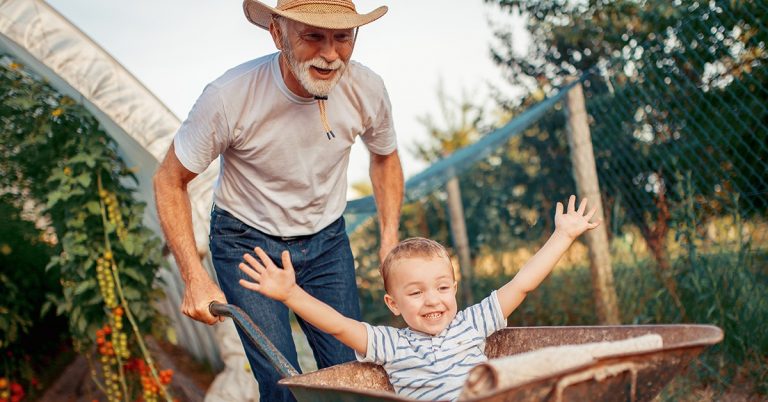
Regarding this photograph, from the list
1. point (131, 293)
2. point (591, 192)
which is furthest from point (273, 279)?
point (591, 192)

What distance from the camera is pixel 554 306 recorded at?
5.86 meters

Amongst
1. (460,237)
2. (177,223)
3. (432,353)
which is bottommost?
(432,353)

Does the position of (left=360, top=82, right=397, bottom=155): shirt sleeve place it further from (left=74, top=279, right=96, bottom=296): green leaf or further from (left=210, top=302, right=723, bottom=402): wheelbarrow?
(left=74, top=279, right=96, bottom=296): green leaf

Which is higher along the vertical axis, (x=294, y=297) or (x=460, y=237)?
(x=460, y=237)

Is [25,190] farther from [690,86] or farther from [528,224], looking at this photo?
[690,86]

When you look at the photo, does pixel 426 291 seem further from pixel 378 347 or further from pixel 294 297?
pixel 294 297

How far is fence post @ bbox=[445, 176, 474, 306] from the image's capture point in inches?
281

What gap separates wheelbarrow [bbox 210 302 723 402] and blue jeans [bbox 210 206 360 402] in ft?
1.56

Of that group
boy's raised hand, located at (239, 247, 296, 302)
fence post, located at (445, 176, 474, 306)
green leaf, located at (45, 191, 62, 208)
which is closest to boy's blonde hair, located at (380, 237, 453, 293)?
boy's raised hand, located at (239, 247, 296, 302)

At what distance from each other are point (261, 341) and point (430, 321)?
0.52 m

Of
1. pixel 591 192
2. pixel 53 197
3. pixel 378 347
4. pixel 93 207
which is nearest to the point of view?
pixel 378 347

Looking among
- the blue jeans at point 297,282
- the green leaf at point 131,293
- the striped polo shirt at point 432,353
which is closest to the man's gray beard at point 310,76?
the blue jeans at point 297,282

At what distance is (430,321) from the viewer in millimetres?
2580

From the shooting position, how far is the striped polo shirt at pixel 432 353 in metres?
2.47
